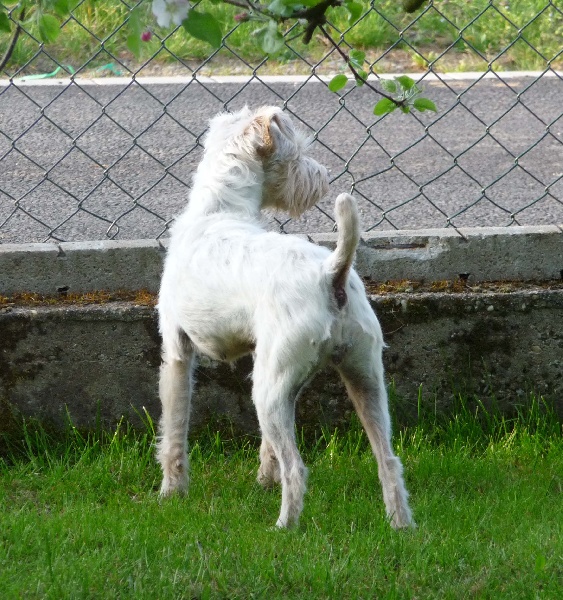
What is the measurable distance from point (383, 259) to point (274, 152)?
35.3 inches

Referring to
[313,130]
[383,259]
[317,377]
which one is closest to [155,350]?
[317,377]

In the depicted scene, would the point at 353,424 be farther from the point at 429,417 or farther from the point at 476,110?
the point at 476,110

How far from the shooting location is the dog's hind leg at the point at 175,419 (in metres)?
3.82

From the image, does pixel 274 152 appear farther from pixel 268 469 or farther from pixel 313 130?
pixel 313 130

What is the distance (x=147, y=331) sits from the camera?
414 cm

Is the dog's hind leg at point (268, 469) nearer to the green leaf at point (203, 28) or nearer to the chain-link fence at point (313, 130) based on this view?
the chain-link fence at point (313, 130)

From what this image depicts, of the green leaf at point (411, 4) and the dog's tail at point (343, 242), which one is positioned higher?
the green leaf at point (411, 4)

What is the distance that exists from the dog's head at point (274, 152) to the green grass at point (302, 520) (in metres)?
1.04

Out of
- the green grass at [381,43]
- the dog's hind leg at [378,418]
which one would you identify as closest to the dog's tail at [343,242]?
the dog's hind leg at [378,418]

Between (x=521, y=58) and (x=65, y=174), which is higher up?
(x=65, y=174)

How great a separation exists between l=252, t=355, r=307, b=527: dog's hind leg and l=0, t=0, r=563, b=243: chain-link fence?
62.9 inches

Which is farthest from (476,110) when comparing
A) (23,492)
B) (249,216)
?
(23,492)

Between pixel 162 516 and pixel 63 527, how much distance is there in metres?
0.35

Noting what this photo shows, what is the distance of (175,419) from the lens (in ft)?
12.6
